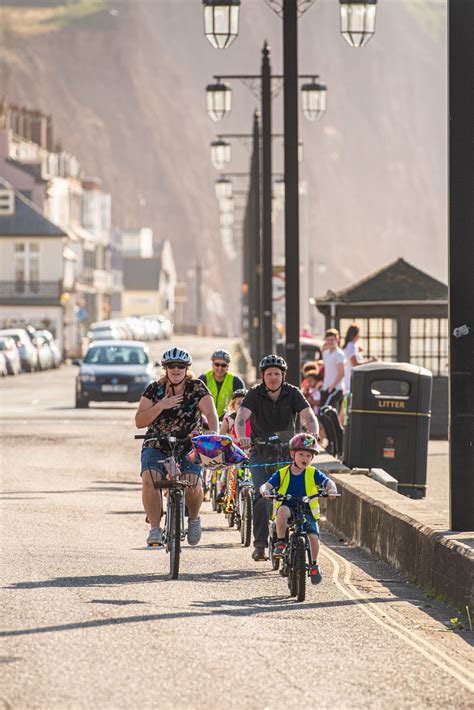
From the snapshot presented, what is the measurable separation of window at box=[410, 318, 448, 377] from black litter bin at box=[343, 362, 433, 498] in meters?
9.08

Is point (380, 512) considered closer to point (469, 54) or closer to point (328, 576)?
point (328, 576)

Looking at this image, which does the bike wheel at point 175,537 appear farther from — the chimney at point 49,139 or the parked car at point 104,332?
the chimney at point 49,139

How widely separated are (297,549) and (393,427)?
8.40m

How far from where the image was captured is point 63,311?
100750mm

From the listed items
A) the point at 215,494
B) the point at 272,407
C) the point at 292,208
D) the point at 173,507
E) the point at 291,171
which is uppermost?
the point at 291,171

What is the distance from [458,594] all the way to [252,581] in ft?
5.87

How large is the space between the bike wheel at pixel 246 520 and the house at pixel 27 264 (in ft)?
282

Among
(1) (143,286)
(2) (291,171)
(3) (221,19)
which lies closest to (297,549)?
(2) (291,171)

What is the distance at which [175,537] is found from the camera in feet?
39.7

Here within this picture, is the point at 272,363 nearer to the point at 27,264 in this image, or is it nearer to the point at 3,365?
the point at 3,365

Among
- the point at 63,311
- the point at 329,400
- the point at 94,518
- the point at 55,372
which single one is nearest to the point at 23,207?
the point at 63,311

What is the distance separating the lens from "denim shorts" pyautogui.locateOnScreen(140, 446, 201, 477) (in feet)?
41.0

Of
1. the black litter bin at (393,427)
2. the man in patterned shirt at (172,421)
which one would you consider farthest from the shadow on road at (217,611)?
the black litter bin at (393,427)

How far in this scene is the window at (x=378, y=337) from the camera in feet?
95.3
